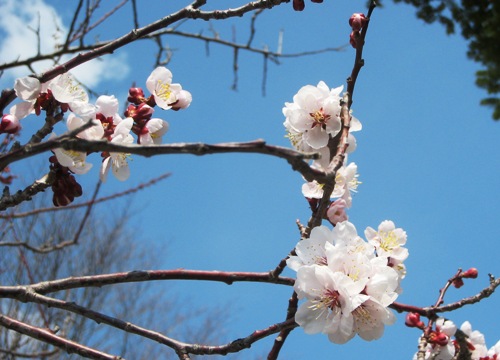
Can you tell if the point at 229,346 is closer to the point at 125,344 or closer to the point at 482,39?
the point at 482,39

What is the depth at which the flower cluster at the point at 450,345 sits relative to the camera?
3.87 feet

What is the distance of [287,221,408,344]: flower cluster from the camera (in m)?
0.80

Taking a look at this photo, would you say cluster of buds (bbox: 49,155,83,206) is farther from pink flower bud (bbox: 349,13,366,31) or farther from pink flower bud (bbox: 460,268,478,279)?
pink flower bud (bbox: 460,268,478,279)

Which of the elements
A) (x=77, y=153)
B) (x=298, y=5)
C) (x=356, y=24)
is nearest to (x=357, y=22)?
(x=356, y=24)

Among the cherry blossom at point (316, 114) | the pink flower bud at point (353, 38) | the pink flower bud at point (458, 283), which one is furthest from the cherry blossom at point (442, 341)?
the pink flower bud at point (353, 38)

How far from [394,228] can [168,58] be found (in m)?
1.44

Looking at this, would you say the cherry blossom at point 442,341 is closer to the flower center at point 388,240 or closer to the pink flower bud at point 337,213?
the flower center at point 388,240

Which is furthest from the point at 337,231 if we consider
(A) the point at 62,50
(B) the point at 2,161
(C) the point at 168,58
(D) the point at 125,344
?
(D) the point at 125,344

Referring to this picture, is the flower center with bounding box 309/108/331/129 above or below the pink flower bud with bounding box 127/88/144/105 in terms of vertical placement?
below

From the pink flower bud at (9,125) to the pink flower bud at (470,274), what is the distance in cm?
105

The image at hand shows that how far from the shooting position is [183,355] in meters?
0.82

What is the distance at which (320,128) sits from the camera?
104cm

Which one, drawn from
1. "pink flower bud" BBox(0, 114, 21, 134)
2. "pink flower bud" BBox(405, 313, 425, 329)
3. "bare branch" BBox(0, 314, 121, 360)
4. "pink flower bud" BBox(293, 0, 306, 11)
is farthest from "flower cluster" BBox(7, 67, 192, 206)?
"pink flower bud" BBox(405, 313, 425, 329)

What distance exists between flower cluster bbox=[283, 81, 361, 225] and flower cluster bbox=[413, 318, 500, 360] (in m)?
0.36
